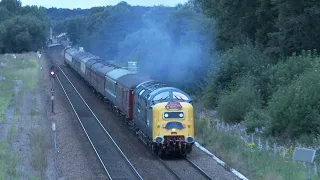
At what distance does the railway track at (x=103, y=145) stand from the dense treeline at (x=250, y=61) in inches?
256

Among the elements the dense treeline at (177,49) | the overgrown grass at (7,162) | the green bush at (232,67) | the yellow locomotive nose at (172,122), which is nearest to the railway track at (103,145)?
the yellow locomotive nose at (172,122)

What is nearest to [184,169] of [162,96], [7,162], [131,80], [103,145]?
[162,96]

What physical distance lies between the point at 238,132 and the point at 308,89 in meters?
4.46

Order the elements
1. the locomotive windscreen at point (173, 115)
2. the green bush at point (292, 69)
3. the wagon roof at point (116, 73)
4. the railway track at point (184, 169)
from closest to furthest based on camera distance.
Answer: the railway track at point (184, 169)
the locomotive windscreen at point (173, 115)
the green bush at point (292, 69)
the wagon roof at point (116, 73)

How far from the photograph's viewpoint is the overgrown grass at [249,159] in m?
19.2

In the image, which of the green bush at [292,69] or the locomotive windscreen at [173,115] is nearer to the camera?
the locomotive windscreen at [173,115]

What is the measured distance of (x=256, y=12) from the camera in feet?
124

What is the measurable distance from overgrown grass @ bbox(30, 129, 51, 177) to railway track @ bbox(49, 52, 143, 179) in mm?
2046

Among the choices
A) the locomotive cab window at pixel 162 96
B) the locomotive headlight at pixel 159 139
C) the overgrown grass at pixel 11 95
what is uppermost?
the locomotive cab window at pixel 162 96

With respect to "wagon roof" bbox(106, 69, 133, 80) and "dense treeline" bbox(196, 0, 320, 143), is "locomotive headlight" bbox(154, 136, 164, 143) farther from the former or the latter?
"wagon roof" bbox(106, 69, 133, 80)

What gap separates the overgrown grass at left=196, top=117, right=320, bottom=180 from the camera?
19.2m

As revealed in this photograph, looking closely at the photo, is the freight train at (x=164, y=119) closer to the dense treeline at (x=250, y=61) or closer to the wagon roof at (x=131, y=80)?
the wagon roof at (x=131, y=80)

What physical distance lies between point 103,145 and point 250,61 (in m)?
13.7

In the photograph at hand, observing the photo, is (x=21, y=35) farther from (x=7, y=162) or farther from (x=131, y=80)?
(x=7, y=162)
